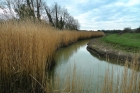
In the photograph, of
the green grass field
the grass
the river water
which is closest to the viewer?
the grass

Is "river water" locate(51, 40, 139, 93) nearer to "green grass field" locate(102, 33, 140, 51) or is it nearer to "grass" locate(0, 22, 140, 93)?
"grass" locate(0, 22, 140, 93)

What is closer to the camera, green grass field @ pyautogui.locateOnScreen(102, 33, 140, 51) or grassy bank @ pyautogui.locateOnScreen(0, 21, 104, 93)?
grassy bank @ pyautogui.locateOnScreen(0, 21, 104, 93)

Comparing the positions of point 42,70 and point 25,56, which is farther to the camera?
point 42,70

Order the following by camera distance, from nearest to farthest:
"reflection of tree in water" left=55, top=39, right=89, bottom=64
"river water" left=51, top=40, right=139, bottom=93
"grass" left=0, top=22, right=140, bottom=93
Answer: "grass" left=0, top=22, right=140, bottom=93
"river water" left=51, top=40, right=139, bottom=93
"reflection of tree in water" left=55, top=39, right=89, bottom=64

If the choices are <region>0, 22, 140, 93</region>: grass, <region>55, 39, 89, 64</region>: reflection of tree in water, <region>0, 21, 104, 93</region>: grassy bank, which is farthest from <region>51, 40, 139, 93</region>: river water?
<region>55, 39, 89, 64</region>: reflection of tree in water

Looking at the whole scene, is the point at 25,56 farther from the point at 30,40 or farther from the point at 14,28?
the point at 14,28

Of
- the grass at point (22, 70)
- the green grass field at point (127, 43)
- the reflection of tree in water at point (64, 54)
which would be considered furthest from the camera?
the green grass field at point (127, 43)

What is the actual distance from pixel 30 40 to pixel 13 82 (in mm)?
843

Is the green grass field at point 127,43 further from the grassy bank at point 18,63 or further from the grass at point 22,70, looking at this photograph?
the grassy bank at point 18,63

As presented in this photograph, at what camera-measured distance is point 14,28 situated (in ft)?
9.12

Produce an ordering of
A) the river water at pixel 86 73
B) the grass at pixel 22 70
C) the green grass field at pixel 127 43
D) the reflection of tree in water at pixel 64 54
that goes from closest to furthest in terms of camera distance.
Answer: the grass at pixel 22 70
the river water at pixel 86 73
the reflection of tree in water at pixel 64 54
the green grass field at pixel 127 43

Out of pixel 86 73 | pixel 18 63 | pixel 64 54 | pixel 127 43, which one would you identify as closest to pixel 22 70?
pixel 18 63

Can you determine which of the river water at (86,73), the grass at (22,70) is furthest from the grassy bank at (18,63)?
the river water at (86,73)

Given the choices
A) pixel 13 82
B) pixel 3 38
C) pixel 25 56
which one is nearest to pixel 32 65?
pixel 25 56
